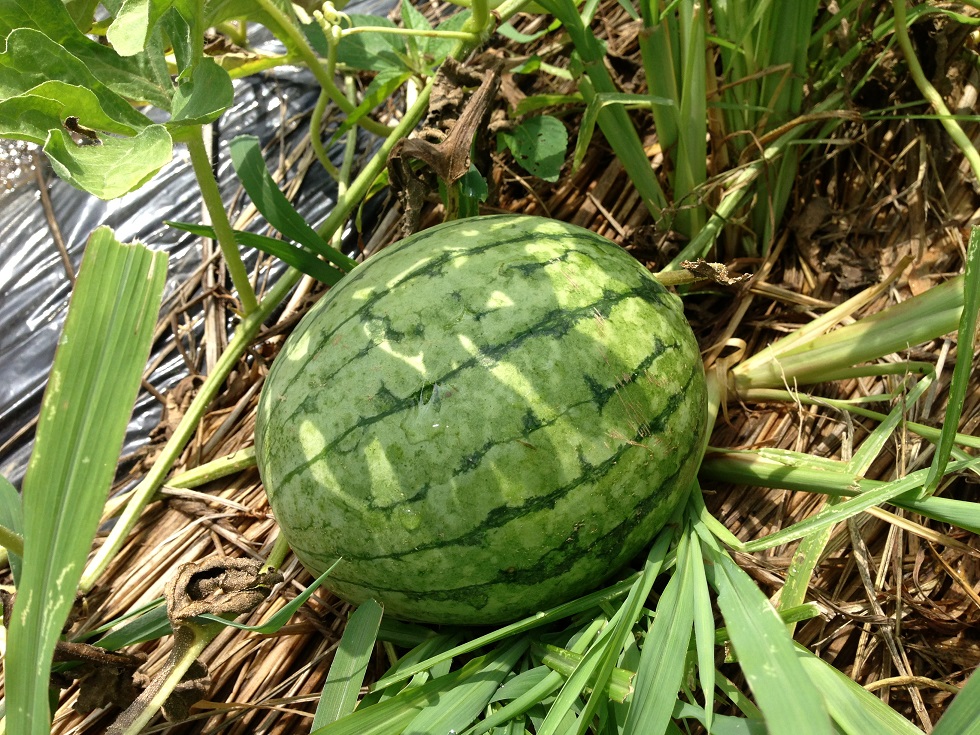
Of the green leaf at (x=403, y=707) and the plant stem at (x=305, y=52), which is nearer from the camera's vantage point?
the green leaf at (x=403, y=707)

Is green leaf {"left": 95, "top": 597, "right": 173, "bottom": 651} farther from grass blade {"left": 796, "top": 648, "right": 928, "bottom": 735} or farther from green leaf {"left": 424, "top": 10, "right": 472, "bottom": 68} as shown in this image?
green leaf {"left": 424, "top": 10, "right": 472, "bottom": 68}

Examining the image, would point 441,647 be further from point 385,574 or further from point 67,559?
point 67,559

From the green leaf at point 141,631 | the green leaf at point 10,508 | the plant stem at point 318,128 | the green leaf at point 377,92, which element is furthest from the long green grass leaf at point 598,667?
the plant stem at point 318,128

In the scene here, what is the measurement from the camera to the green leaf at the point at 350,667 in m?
1.11

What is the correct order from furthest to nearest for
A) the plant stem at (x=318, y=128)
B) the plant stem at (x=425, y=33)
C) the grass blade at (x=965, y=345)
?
the plant stem at (x=318, y=128) → the plant stem at (x=425, y=33) → the grass blade at (x=965, y=345)

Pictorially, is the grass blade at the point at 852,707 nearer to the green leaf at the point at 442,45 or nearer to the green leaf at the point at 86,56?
the green leaf at the point at 86,56

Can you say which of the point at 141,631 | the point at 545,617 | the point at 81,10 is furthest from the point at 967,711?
the point at 81,10

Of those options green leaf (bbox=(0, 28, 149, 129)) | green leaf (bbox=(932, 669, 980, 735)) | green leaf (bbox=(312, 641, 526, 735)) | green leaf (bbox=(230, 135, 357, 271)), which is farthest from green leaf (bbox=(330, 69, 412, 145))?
green leaf (bbox=(932, 669, 980, 735))

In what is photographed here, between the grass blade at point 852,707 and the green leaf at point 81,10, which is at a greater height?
the green leaf at point 81,10

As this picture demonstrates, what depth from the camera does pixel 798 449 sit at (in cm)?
156

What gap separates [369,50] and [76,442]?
125 centimetres

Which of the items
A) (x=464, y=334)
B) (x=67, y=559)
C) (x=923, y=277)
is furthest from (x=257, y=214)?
(x=923, y=277)

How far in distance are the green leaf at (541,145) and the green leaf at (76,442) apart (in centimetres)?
101

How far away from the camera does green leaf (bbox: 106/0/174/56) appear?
0.98 meters
